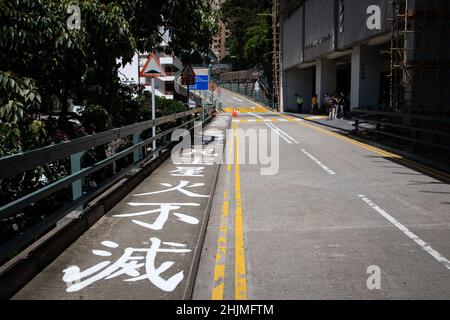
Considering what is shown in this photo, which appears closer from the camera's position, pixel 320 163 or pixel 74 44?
pixel 74 44

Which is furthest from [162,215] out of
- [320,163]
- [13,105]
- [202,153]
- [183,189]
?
[202,153]

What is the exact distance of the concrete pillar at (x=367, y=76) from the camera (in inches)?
1267

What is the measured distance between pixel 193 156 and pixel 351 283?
10.4 meters

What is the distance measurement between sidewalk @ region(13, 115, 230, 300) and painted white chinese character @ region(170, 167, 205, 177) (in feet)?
5.74

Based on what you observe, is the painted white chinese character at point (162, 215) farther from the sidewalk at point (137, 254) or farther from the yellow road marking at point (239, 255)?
the yellow road marking at point (239, 255)

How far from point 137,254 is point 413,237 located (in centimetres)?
370

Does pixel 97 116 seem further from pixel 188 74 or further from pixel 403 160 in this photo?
pixel 188 74

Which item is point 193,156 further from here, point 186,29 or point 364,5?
point 364,5

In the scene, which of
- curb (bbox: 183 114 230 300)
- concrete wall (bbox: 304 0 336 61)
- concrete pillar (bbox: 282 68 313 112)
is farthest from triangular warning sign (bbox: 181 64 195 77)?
concrete pillar (bbox: 282 68 313 112)

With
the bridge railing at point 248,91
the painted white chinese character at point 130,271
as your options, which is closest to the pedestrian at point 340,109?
the bridge railing at point 248,91

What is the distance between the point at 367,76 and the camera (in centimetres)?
3238

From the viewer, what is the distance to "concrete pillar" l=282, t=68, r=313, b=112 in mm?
57719

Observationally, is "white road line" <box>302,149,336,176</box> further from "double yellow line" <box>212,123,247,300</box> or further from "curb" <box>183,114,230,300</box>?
"curb" <box>183,114,230,300</box>

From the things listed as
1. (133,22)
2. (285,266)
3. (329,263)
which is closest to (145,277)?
(285,266)
